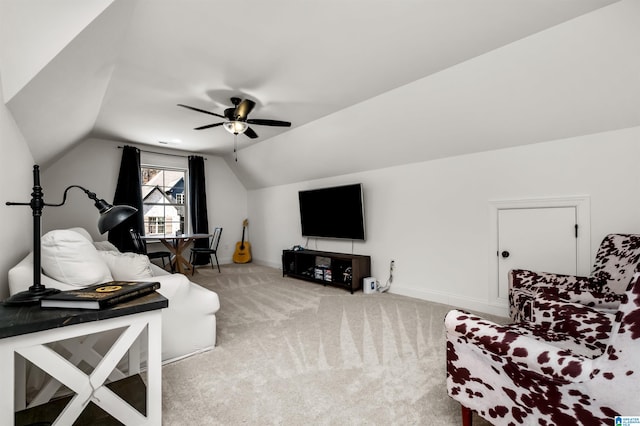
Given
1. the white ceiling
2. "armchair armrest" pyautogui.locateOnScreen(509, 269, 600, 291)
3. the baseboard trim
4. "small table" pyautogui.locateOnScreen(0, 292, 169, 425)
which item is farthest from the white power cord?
"small table" pyautogui.locateOnScreen(0, 292, 169, 425)

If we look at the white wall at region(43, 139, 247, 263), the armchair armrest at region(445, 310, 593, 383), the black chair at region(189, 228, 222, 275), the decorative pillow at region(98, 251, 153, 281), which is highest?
the white wall at region(43, 139, 247, 263)

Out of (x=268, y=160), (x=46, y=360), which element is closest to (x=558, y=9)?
(x=46, y=360)

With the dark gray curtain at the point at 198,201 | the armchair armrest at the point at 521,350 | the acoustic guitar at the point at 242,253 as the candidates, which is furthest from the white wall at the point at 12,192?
the acoustic guitar at the point at 242,253

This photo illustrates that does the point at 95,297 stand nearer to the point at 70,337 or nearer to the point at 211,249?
the point at 70,337

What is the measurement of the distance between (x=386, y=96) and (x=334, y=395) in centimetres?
294

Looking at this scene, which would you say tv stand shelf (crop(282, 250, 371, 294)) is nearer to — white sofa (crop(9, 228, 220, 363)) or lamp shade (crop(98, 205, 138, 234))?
white sofa (crop(9, 228, 220, 363))

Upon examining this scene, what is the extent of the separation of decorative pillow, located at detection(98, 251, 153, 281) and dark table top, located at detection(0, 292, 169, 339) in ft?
2.95

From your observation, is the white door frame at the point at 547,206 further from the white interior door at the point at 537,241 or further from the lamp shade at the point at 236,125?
the lamp shade at the point at 236,125

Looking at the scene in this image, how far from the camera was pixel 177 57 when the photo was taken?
8.20ft

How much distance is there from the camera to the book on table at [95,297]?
1214 millimetres

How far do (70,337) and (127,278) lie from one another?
42.6 inches

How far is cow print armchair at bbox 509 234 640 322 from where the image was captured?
185 centimetres

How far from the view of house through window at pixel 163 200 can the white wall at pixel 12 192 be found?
355cm

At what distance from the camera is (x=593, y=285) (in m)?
2.06
